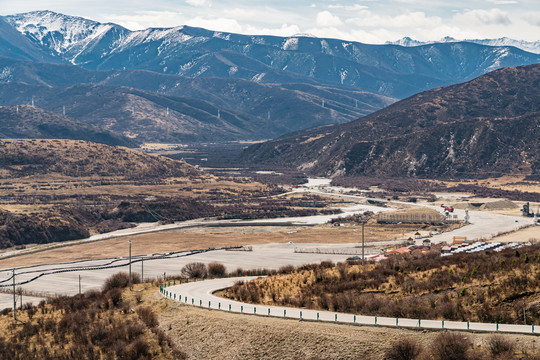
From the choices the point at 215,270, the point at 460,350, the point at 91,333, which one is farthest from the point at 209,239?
the point at 460,350

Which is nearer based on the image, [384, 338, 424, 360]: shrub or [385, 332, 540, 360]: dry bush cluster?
[385, 332, 540, 360]: dry bush cluster

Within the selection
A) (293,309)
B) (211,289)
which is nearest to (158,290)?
(211,289)

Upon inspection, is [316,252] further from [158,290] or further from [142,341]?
[142,341]

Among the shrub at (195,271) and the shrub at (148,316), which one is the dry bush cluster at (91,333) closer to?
the shrub at (148,316)

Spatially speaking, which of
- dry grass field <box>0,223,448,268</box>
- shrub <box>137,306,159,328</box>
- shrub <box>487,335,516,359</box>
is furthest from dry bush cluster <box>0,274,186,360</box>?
dry grass field <box>0,223,448,268</box>

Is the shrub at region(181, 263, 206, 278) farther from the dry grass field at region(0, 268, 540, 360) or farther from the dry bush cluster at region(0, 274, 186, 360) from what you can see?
the dry bush cluster at region(0, 274, 186, 360)

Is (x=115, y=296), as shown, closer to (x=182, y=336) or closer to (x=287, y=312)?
(x=182, y=336)

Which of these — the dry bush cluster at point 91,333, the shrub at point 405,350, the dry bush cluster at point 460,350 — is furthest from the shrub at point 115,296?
the dry bush cluster at point 460,350
